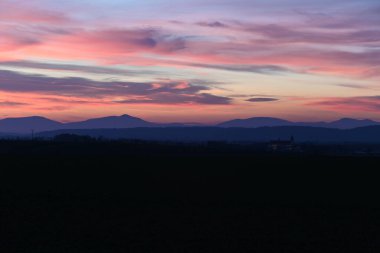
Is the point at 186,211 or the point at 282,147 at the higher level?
the point at 282,147

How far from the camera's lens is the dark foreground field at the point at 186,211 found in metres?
20.3

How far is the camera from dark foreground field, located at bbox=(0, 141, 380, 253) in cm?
2028

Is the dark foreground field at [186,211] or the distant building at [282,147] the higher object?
the distant building at [282,147]

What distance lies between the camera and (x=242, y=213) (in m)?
27.3

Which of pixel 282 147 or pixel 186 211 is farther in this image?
pixel 282 147

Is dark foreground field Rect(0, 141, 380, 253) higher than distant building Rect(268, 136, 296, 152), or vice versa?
distant building Rect(268, 136, 296, 152)

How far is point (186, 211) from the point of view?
2767 centimetres

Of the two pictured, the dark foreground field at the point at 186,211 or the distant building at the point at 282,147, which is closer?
the dark foreground field at the point at 186,211

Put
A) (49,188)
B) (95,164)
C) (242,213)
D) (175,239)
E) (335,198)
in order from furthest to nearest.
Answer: (95,164), (49,188), (335,198), (242,213), (175,239)

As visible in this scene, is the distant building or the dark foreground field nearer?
the dark foreground field

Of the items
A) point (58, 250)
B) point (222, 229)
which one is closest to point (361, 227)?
point (222, 229)

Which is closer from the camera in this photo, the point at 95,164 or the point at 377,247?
the point at 377,247

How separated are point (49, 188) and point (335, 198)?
16.7 meters

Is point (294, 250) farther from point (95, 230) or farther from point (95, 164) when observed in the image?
point (95, 164)
